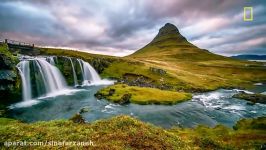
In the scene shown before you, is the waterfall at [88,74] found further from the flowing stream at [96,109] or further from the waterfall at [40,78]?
the flowing stream at [96,109]

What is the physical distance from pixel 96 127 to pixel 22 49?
117 metres

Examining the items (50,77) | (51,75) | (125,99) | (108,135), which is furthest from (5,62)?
(108,135)

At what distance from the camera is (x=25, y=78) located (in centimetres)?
6925

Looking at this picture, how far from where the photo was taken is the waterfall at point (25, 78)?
6488 cm

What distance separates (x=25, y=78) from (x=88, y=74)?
1474 inches

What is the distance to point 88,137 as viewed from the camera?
21.2 metres

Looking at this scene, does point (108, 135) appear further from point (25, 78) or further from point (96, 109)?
point (25, 78)

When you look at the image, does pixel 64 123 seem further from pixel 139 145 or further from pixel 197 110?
pixel 197 110

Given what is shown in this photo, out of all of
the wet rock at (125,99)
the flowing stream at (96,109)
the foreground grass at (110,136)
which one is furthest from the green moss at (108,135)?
the wet rock at (125,99)

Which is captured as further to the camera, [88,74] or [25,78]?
[88,74]

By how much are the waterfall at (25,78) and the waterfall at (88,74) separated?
29.1m

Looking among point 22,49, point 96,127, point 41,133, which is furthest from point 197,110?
point 22,49

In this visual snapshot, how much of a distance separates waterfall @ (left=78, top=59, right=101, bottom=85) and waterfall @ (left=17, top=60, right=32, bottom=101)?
29.1m

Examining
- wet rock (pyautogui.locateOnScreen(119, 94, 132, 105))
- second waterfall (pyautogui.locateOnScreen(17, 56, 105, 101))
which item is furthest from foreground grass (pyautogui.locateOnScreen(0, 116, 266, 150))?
second waterfall (pyautogui.locateOnScreen(17, 56, 105, 101))
